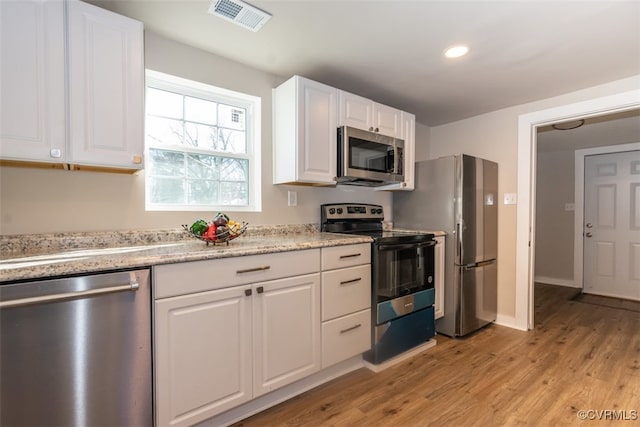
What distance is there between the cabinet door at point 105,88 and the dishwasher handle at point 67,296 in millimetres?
654

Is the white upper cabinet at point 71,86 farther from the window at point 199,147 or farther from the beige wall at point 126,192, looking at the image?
the window at point 199,147

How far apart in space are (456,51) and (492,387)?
222cm

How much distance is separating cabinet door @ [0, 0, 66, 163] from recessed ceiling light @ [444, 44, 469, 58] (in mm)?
2126

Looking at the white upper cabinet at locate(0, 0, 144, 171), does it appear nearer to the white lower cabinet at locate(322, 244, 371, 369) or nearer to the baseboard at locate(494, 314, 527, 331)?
the white lower cabinet at locate(322, 244, 371, 369)

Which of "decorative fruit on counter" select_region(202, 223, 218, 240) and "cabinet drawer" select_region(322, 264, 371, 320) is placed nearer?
"decorative fruit on counter" select_region(202, 223, 218, 240)

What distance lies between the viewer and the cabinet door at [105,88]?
55.9 inches

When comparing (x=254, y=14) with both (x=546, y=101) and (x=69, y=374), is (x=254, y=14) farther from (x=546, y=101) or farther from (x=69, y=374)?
(x=546, y=101)

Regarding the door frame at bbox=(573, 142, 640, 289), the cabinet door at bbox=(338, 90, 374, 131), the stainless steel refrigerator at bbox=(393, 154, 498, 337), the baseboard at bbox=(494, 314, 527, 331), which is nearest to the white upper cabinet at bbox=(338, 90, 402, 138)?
the cabinet door at bbox=(338, 90, 374, 131)

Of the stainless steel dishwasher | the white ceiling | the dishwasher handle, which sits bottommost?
the stainless steel dishwasher

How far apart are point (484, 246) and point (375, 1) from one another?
7.81 ft

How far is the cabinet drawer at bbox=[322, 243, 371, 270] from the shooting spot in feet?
6.39

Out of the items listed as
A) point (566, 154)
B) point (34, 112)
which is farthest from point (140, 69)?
point (566, 154)

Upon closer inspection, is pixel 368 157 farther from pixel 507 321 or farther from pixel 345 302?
pixel 507 321

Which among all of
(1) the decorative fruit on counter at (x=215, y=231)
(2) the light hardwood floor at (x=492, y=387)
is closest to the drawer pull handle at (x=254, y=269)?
(1) the decorative fruit on counter at (x=215, y=231)
